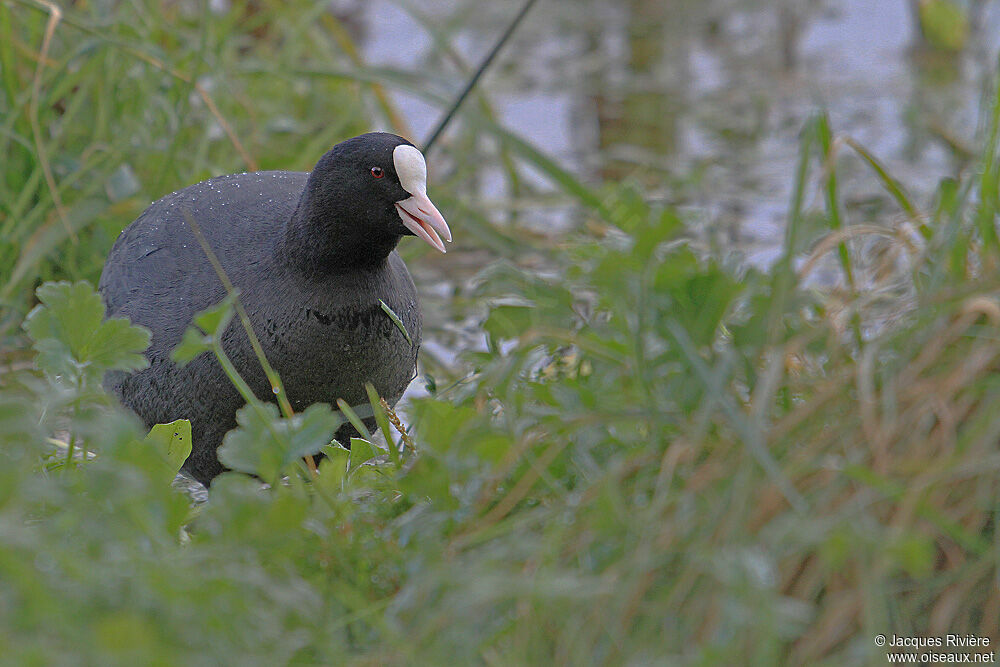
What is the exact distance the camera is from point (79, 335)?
181 centimetres

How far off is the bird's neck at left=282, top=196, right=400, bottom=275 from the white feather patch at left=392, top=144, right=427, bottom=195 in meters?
0.12

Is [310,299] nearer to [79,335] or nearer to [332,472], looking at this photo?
[79,335]

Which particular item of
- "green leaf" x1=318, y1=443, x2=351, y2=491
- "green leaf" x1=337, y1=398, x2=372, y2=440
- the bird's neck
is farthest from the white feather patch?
"green leaf" x1=318, y1=443, x2=351, y2=491

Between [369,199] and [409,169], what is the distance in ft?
0.32

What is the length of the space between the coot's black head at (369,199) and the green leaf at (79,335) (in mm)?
731

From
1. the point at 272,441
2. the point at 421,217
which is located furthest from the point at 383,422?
the point at 421,217

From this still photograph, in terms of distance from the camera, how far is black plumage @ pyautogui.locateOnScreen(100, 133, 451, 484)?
97.8 inches

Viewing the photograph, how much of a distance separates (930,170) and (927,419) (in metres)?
3.34

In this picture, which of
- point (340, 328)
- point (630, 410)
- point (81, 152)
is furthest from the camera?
point (81, 152)

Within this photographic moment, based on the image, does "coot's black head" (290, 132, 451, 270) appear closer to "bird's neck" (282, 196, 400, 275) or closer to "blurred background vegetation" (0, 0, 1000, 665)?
"bird's neck" (282, 196, 400, 275)

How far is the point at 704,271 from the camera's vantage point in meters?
1.60

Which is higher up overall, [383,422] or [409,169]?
[409,169]

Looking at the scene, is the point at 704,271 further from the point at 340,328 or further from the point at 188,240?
the point at 188,240

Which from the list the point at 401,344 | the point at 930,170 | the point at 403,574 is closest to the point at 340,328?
the point at 401,344
